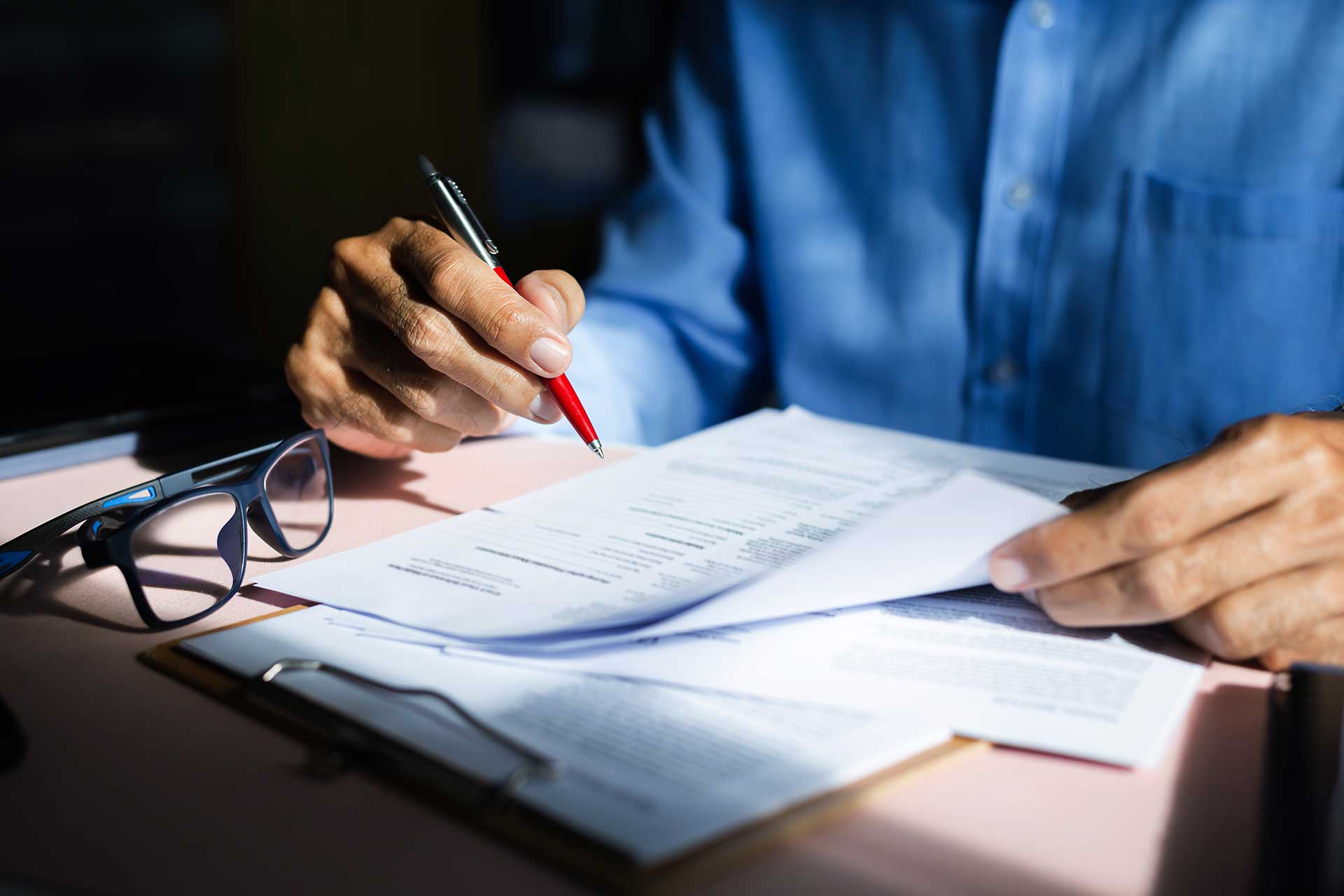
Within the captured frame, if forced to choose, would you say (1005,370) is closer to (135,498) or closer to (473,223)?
(473,223)

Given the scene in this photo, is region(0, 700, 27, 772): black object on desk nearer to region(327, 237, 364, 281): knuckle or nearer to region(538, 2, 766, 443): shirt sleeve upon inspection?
region(327, 237, 364, 281): knuckle

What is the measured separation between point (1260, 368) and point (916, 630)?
65 cm

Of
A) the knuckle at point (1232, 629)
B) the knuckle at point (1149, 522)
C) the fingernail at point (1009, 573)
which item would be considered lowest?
the knuckle at point (1232, 629)

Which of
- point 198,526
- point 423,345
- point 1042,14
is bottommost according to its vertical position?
point 198,526

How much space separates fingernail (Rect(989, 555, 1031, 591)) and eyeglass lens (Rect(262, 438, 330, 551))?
38cm

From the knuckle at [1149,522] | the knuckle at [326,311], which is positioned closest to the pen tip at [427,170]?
the knuckle at [326,311]

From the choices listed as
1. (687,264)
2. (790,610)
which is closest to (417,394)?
(790,610)

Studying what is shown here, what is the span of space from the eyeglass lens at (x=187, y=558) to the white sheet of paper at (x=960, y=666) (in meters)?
0.08

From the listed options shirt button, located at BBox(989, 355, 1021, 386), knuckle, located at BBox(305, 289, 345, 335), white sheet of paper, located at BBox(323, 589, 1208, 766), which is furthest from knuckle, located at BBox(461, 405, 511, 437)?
shirt button, located at BBox(989, 355, 1021, 386)

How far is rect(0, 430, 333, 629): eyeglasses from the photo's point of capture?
1.51 ft

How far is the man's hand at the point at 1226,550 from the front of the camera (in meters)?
0.39

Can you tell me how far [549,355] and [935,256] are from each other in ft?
1.90

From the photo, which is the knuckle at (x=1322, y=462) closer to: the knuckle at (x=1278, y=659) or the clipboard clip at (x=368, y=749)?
the knuckle at (x=1278, y=659)

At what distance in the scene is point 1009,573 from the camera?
418 mm
